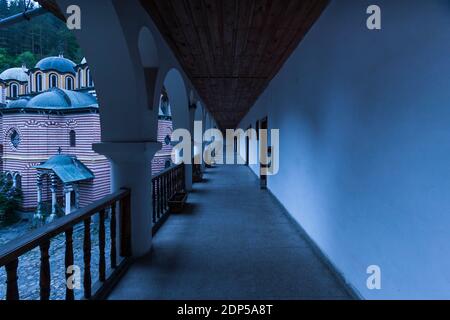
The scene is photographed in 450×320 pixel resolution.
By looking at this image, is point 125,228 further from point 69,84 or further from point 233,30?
point 69,84

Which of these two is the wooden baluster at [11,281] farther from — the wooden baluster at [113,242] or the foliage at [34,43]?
the foliage at [34,43]

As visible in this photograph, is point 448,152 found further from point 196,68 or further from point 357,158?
point 196,68

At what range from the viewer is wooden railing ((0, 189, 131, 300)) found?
4.54 feet

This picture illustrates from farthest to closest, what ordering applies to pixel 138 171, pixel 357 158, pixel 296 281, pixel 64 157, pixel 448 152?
pixel 64 157 < pixel 138 171 < pixel 296 281 < pixel 357 158 < pixel 448 152

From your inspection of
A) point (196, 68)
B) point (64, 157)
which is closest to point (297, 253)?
point (196, 68)

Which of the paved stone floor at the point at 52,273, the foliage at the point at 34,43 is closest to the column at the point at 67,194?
the paved stone floor at the point at 52,273

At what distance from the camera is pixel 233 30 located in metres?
3.40

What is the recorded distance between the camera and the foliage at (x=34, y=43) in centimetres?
2275

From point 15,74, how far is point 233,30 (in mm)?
30917

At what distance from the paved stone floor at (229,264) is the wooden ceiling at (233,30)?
103 inches

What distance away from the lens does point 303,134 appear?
392 cm

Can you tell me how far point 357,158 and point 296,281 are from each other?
123 cm

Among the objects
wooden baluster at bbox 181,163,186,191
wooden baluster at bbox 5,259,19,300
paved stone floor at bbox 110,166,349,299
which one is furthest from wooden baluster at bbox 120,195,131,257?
wooden baluster at bbox 181,163,186,191

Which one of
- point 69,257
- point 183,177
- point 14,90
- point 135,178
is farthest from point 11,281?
point 14,90
